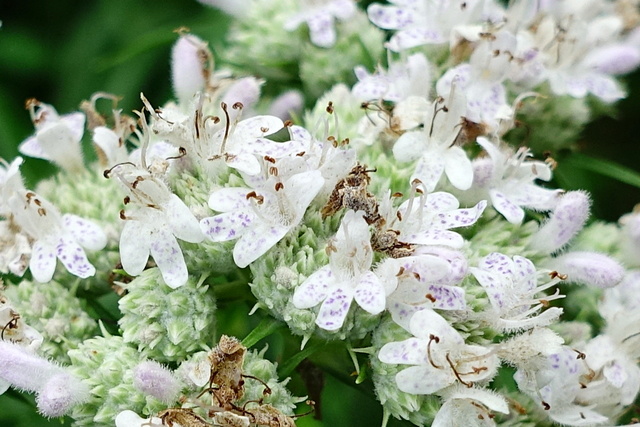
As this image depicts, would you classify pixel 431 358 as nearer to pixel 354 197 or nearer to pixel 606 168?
pixel 354 197

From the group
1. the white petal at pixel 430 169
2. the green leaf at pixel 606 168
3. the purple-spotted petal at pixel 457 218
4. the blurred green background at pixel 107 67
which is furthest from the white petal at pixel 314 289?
the blurred green background at pixel 107 67

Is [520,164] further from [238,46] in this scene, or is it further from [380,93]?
[238,46]

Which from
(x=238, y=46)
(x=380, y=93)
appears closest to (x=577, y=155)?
(x=380, y=93)

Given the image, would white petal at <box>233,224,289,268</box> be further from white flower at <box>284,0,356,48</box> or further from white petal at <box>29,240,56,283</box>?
white flower at <box>284,0,356,48</box>

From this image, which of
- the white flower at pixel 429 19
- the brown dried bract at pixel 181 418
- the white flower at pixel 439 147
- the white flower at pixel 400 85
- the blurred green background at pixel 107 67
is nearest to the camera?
the brown dried bract at pixel 181 418

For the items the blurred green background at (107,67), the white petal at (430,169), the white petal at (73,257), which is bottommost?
the blurred green background at (107,67)

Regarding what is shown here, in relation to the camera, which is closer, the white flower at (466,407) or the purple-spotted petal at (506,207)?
the white flower at (466,407)

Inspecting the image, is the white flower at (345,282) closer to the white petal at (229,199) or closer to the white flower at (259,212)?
the white flower at (259,212)

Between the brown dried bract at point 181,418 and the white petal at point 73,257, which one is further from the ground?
the white petal at point 73,257
